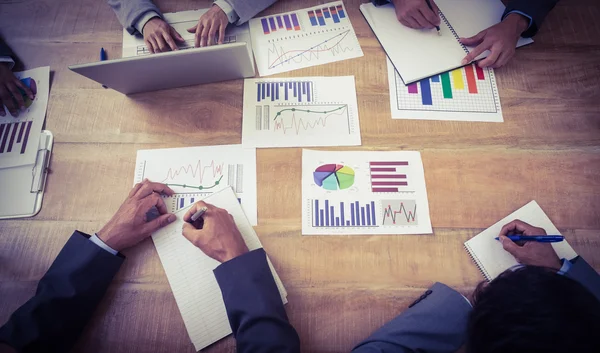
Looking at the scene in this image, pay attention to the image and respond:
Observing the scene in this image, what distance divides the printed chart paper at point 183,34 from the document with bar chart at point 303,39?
42 millimetres

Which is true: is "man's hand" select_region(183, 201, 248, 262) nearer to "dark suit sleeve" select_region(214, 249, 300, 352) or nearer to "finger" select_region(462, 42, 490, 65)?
"dark suit sleeve" select_region(214, 249, 300, 352)

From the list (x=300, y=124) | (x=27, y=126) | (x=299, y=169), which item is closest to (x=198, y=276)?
(x=299, y=169)

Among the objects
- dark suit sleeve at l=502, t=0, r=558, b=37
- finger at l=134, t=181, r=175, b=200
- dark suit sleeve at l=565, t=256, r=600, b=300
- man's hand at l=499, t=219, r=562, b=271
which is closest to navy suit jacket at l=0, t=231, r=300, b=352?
finger at l=134, t=181, r=175, b=200

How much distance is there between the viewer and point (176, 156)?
98 cm

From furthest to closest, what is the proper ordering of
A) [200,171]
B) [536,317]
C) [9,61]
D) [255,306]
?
[9,61] < [200,171] < [255,306] < [536,317]

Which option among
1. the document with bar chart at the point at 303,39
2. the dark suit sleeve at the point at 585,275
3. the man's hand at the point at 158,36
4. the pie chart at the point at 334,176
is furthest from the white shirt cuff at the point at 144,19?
the dark suit sleeve at the point at 585,275

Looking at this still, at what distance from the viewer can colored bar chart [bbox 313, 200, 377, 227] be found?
91 centimetres

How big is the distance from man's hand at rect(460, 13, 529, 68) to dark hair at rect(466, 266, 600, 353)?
0.67 meters

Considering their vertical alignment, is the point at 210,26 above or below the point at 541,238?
above

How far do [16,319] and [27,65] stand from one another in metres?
0.78

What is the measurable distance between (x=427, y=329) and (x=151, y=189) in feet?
2.48

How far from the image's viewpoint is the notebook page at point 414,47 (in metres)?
1.05

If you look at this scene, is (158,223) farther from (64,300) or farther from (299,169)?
(299,169)

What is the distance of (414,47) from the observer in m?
1.08
